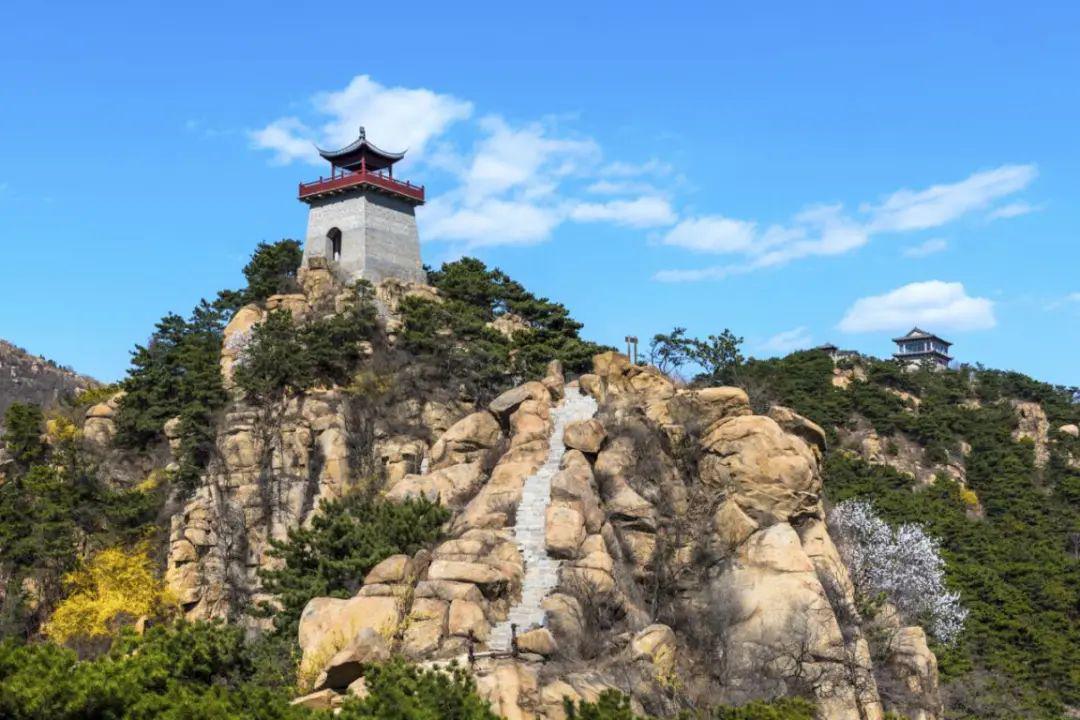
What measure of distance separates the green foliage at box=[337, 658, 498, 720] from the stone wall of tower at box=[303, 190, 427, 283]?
32.4m

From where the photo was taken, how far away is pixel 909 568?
48.3 m

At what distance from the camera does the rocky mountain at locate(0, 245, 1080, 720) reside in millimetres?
21578

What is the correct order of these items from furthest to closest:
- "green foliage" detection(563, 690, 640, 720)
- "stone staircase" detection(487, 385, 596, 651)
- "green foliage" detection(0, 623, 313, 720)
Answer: "stone staircase" detection(487, 385, 596, 651), "green foliage" detection(563, 690, 640, 720), "green foliage" detection(0, 623, 313, 720)

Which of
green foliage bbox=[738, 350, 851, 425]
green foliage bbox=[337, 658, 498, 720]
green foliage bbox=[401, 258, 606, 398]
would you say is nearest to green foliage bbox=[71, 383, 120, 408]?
green foliage bbox=[401, 258, 606, 398]

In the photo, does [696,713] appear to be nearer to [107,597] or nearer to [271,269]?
[107,597]

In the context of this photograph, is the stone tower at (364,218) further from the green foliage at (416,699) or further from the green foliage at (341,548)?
the green foliage at (416,699)

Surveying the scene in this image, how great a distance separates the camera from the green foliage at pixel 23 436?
45.2m

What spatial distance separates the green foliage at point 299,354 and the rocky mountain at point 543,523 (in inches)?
4.7

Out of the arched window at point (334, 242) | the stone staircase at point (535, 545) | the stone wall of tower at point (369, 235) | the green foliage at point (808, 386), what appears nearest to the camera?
the stone staircase at point (535, 545)

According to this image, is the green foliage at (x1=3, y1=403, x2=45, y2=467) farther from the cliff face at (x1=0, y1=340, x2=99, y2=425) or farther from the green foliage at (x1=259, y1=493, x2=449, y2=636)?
the cliff face at (x1=0, y1=340, x2=99, y2=425)

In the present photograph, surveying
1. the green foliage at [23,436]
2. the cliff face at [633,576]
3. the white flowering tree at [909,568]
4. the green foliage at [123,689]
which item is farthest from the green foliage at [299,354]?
the green foliage at [123,689]

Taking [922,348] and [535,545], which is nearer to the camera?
[535,545]

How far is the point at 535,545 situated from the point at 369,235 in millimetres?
25631

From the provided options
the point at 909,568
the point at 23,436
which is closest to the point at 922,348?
the point at 909,568
